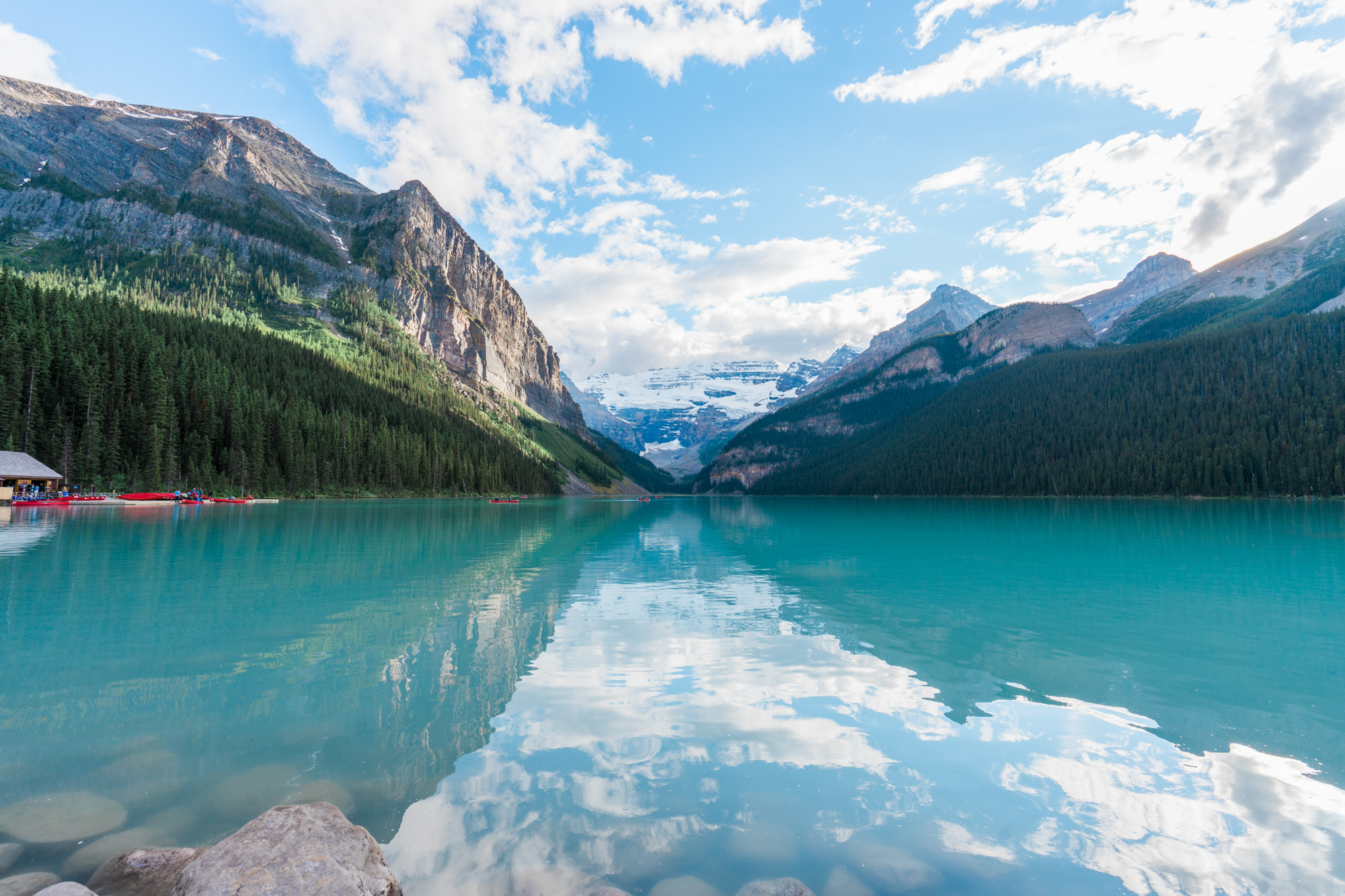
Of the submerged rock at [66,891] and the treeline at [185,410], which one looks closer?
the submerged rock at [66,891]

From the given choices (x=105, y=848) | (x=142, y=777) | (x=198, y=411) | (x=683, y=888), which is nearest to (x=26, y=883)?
(x=105, y=848)

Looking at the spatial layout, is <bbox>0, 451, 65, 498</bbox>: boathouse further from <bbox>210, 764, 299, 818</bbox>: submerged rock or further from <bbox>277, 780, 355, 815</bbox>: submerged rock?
<bbox>277, 780, 355, 815</bbox>: submerged rock

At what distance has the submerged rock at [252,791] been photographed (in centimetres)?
775

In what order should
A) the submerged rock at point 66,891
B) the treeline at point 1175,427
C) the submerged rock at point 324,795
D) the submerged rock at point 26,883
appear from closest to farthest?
the submerged rock at point 66,891 → the submerged rock at point 26,883 → the submerged rock at point 324,795 → the treeline at point 1175,427

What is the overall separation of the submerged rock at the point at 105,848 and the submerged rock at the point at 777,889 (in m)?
6.39

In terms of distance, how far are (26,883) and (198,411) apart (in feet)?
365

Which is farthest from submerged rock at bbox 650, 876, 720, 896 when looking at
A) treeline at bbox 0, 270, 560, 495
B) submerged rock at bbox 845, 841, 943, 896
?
treeline at bbox 0, 270, 560, 495

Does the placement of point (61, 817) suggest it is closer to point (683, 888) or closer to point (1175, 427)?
point (683, 888)

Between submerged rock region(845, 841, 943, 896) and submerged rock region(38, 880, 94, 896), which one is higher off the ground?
submerged rock region(38, 880, 94, 896)

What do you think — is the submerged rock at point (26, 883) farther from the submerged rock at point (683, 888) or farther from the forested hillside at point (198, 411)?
the forested hillside at point (198, 411)

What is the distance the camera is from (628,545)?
48.0m

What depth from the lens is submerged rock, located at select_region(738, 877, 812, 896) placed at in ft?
19.3

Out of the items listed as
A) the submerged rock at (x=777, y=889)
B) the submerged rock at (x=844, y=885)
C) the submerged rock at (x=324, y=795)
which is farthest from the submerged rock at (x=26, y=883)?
the submerged rock at (x=844, y=885)

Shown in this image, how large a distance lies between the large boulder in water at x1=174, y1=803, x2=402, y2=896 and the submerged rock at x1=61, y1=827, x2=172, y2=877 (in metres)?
1.79
